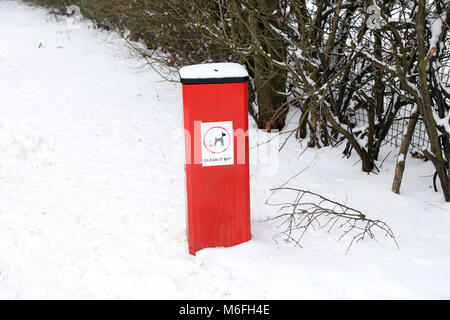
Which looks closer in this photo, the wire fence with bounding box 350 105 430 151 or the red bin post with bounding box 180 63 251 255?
the red bin post with bounding box 180 63 251 255

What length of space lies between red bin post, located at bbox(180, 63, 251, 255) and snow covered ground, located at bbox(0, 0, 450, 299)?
163mm

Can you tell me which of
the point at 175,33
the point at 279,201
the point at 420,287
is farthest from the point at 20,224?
the point at 175,33

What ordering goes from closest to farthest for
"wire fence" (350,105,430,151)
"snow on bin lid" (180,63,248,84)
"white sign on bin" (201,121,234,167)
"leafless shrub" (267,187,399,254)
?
"snow on bin lid" (180,63,248,84), "white sign on bin" (201,121,234,167), "leafless shrub" (267,187,399,254), "wire fence" (350,105,430,151)

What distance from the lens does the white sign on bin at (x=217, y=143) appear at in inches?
130

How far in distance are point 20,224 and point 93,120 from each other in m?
2.59

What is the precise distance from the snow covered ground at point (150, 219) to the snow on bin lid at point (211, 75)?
1180 millimetres

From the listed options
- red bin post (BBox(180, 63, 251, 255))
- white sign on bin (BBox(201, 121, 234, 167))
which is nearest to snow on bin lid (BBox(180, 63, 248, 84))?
red bin post (BBox(180, 63, 251, 255))

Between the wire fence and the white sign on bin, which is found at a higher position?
the white sign on bin

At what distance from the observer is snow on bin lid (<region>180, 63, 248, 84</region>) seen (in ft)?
10.5

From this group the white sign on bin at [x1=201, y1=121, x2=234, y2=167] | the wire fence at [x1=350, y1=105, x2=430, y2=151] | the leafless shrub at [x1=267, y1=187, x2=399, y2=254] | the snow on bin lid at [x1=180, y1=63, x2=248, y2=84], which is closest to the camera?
the snow on bin lid at [x1=180, y1=63, x2=248, y2=84]

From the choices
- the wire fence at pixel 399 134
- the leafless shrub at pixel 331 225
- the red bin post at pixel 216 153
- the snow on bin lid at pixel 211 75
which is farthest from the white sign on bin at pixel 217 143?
the wire fence at pixel 399 134

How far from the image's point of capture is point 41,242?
3740 mm

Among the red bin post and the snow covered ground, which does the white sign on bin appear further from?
the snow covered ground

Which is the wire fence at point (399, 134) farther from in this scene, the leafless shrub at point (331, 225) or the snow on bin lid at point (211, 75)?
the snow on bin lid at point (211, 75)
